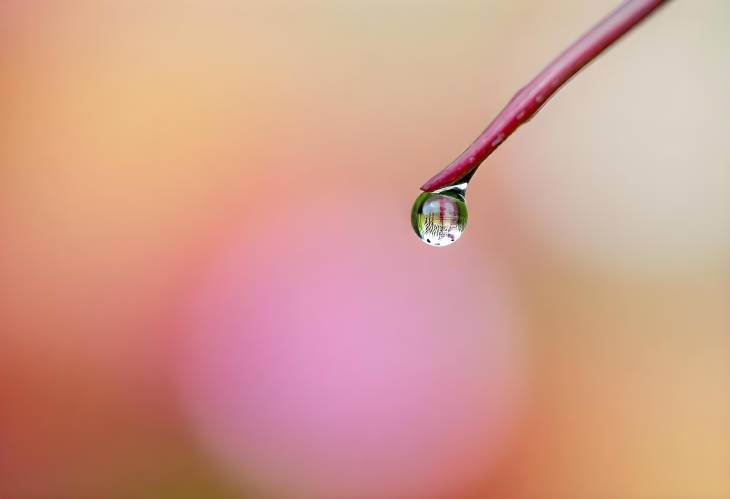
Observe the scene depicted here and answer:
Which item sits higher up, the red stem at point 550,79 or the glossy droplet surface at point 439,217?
the glossy droplet surface at point 439,217

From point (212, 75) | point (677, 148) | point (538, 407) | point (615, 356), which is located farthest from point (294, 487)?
point (677, 148)

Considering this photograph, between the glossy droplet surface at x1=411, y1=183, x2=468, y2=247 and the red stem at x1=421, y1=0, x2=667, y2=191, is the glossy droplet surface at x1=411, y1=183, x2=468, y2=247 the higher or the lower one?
the higher one

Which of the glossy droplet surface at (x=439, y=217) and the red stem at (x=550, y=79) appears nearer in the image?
the red stem at (x=550, y=79)

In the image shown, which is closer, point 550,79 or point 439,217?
point 550,79

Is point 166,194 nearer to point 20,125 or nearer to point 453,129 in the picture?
point 20,125
